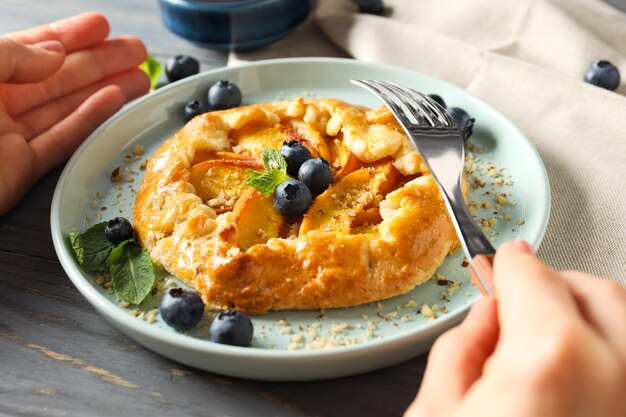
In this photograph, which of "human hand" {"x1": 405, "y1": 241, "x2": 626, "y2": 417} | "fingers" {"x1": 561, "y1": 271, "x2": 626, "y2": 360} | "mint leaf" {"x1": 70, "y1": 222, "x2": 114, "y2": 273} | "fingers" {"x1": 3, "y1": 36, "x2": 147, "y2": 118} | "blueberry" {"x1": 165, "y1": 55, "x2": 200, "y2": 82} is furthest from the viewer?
"blueberry" {"x1": 165, "y1": 55, "x2": 200, "y2": 82}

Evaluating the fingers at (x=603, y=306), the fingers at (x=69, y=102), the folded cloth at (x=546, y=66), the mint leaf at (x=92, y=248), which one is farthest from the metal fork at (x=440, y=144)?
the fingers at (x=69, y=102)

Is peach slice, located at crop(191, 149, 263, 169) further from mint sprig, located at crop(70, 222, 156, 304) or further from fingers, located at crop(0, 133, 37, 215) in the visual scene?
fingers, located at crop(0, 133, 37, 215)

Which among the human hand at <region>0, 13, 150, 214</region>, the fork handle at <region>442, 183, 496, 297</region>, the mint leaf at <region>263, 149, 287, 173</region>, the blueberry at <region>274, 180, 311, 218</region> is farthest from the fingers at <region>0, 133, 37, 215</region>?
the fork handle at <region>442, 183, 496, 297</region>

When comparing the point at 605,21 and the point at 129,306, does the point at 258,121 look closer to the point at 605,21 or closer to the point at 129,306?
the point at 129,306

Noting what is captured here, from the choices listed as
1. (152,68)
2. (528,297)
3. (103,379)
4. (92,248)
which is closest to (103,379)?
(103,379)

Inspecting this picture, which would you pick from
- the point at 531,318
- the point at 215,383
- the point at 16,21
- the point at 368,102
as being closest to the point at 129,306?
the point at 215,383
